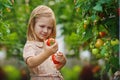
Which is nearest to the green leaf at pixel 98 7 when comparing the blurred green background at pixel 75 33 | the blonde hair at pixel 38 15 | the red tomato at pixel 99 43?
the blurred green background at pixel 75 33

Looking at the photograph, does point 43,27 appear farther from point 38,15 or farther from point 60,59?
point 60,59

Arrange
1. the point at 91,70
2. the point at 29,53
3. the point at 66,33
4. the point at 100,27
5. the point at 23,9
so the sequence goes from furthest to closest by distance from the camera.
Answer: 1. the point at 91,70
2. the point at 66,33
3. the point at 23,9
4. the point at 100,27
5. the point at 29,53

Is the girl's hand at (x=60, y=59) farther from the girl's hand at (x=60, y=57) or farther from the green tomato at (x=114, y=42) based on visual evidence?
the green tomato at (x=114, y=42)

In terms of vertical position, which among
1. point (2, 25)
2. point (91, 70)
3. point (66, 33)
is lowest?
point (91, 70)

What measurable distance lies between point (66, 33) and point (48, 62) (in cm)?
277

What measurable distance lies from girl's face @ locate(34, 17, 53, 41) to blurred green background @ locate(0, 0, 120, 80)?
272 mm

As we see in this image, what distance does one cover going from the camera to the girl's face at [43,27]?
9.25ft

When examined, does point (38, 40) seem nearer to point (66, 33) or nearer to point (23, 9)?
point (23, 9)

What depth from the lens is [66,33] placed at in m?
5.61

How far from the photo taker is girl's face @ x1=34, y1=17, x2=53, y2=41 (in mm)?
2820

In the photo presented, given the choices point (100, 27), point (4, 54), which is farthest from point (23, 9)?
point (100, 27)

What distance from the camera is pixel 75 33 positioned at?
14.9ft

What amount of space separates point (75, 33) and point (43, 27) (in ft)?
5.68

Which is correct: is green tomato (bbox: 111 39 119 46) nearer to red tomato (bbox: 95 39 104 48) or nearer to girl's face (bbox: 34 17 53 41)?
red tomato (bbox: 95 39 104 48)
